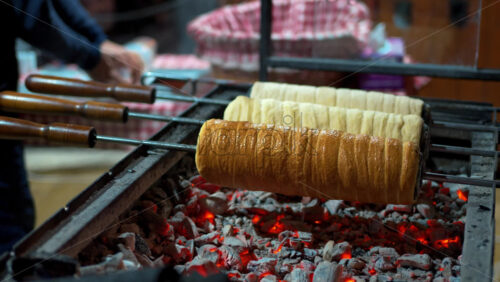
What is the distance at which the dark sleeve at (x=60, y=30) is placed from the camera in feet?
4.28

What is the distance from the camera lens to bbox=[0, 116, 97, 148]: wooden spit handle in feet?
2.69

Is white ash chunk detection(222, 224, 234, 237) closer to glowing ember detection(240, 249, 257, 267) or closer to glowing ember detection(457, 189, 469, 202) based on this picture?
glowing ember detection(240, 249, 257, 267)

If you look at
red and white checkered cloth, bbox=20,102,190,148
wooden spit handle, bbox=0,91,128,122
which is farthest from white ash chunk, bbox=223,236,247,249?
red and white checkered cloth, bbox=20,102,190,148

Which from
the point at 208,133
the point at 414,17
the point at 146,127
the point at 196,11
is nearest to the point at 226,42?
the point at 146,127

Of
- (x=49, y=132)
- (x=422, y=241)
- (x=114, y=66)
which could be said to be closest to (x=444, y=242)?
(x=422, y=241)

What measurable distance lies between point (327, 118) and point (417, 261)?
300mm

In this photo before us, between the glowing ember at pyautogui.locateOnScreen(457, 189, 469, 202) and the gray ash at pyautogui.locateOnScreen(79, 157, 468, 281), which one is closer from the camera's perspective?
the gray ash at pyautogui.locateOnScreen(79, 157, 468, 281)

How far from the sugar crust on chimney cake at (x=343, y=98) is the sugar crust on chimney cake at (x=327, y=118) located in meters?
0.08

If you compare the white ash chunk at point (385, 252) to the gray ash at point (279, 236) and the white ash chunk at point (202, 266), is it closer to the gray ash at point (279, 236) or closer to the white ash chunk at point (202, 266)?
the gray ash at point (279, 236)

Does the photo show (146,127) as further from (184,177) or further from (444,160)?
(444,160)

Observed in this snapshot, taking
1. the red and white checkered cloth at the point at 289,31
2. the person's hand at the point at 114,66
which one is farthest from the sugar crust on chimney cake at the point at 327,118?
the person's hand at the point at 114,66

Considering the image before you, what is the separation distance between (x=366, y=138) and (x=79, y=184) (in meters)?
1.71

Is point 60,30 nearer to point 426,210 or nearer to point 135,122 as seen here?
point 135,122

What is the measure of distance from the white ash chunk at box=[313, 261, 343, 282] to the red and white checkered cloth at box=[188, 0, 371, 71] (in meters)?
0.92
